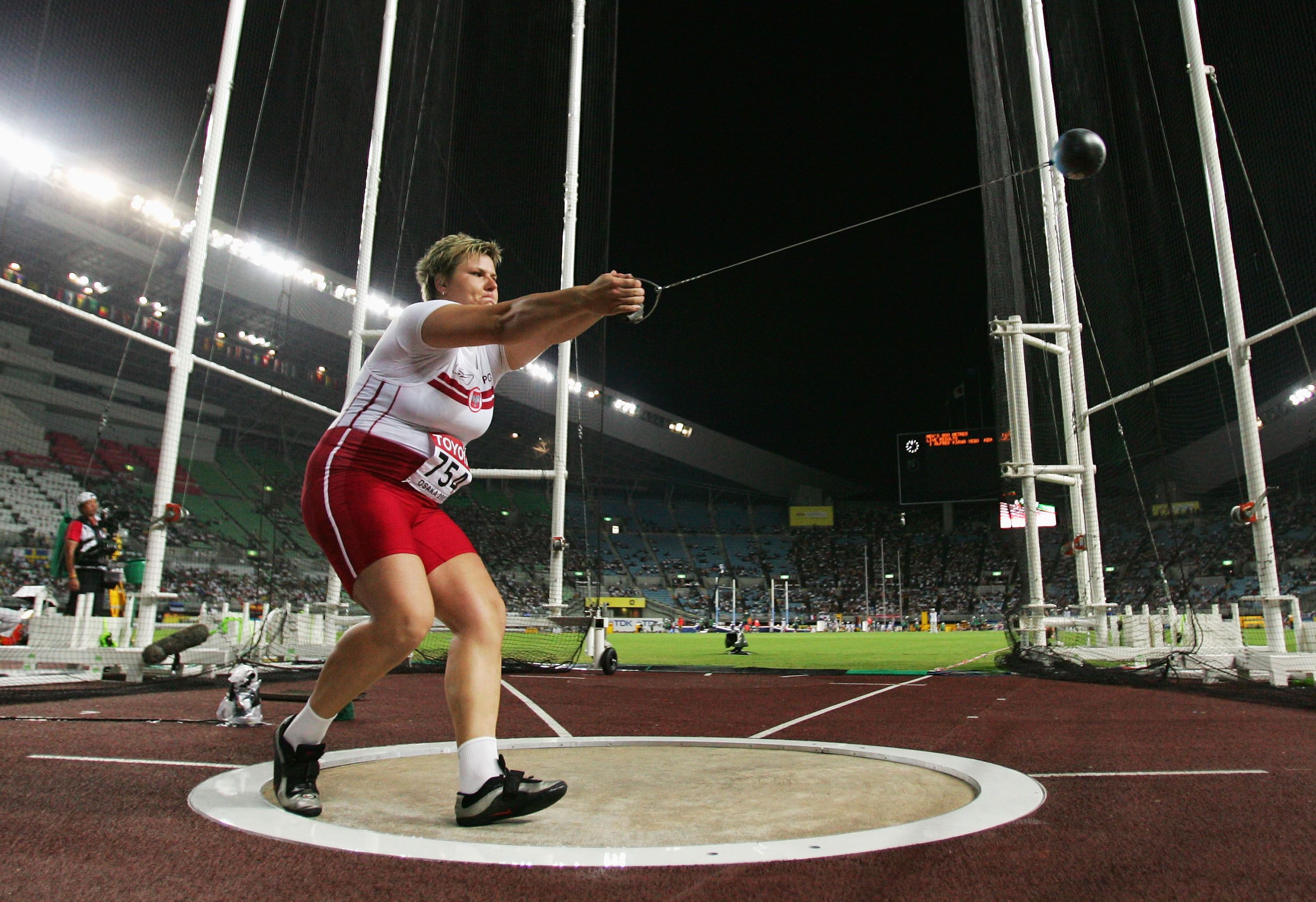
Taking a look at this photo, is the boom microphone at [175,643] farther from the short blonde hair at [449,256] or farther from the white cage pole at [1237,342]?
the white cage pole at [1237,342]

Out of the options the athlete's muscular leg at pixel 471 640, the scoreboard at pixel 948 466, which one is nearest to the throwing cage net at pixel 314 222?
the athlete's muscular leg at pixel 471 640

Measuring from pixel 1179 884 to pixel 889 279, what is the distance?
2779 cm

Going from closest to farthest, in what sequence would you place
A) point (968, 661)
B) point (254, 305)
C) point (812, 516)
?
point (968, 661), point (254, 305), point (812, 516)

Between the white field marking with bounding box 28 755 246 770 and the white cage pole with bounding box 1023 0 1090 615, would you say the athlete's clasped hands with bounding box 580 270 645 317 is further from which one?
the white cage pole with bounding box 1023 0 1090 615

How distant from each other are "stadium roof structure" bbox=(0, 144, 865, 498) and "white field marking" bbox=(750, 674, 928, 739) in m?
4.27

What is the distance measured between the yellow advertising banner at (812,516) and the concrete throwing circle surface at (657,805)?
174ft

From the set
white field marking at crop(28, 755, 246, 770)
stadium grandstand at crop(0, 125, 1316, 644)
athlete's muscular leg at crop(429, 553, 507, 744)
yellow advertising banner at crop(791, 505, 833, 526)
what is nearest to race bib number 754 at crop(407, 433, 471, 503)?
athlete's muscular leg at crop(429, 553, 507, 744)

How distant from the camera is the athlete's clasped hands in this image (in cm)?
188

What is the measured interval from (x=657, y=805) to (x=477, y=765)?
487mm

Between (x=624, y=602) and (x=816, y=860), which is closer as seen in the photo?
(x=816, y=860)

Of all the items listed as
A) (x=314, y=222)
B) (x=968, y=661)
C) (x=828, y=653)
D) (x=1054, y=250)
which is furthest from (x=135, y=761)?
(x=828, y=653)

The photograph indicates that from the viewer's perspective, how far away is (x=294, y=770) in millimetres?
2135

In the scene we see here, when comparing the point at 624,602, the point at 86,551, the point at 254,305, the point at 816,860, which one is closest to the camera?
the point at 816,860

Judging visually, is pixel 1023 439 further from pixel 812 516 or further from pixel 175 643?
pixel 812 516
